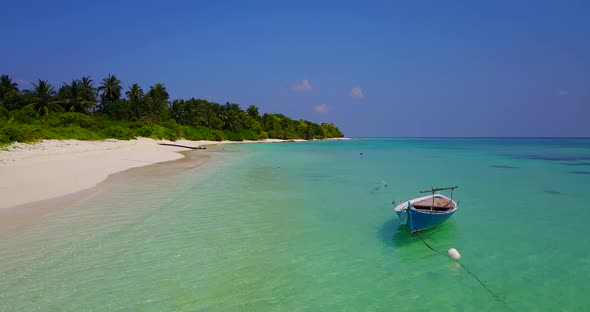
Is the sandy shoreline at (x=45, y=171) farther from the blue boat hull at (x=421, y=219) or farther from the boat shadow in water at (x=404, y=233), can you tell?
the blue boat hull at (x=421, y=219)

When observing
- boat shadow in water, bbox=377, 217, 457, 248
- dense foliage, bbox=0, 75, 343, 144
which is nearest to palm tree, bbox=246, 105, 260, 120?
dense foliage, bbox=0, 75, 343, 144

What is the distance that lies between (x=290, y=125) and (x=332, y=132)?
6154cm

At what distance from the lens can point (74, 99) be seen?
206 feet

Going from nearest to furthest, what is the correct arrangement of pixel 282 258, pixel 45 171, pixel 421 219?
pixel 282 258, pixel 421 219, pixel 45 171

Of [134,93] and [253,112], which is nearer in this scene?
[134,93]

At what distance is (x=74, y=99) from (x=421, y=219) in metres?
69.4

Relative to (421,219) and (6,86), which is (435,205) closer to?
(421,219)

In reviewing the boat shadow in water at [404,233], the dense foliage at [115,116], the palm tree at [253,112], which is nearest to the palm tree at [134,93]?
the dense foliage at [115,116]

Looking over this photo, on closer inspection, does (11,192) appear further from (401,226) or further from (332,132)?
(332,132)

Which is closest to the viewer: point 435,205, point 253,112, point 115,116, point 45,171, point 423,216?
point 423,216

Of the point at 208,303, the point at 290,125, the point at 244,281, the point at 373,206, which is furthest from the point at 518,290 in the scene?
the point at 290,125

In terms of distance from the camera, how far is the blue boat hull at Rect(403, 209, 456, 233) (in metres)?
10.3

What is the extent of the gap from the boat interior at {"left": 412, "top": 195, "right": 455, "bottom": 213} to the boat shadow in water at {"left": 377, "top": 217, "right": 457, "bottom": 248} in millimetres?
661

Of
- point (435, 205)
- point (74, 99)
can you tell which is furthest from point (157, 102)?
point (435, 205)
